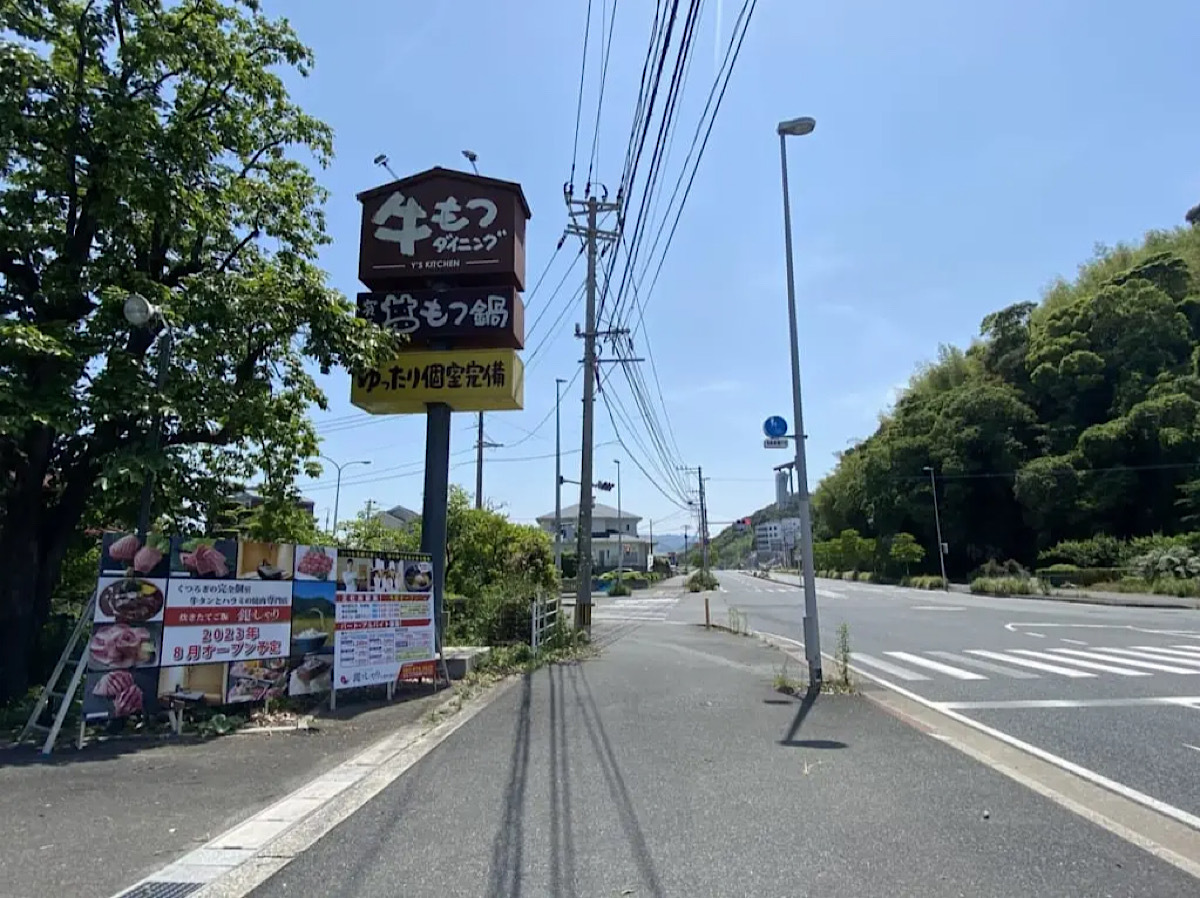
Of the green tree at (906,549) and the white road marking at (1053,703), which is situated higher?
the green tree at (906,549)

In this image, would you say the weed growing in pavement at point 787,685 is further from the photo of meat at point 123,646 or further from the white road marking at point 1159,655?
the photo of meat at point 123,646

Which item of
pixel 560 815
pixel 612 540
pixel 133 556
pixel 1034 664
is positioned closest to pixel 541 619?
pixel 133 556

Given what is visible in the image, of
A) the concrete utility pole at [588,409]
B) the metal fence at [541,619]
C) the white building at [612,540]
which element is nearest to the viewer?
the metal fence at [541,619]

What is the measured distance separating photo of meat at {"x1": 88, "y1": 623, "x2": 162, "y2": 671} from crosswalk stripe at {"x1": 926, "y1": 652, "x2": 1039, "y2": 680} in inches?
471

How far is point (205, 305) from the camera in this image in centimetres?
914

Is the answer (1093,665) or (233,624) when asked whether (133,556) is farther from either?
(1093,665)

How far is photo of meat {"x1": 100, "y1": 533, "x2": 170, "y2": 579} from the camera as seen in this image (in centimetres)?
786

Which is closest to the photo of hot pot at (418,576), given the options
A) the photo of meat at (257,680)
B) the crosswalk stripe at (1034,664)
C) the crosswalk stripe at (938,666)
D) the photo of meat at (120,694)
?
the photo of meat at (257,680)

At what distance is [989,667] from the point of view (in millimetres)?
13188

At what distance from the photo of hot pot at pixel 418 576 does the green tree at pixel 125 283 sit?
2.67 metres

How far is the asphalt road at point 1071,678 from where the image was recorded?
7.18m

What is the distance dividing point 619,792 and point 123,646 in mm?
5460

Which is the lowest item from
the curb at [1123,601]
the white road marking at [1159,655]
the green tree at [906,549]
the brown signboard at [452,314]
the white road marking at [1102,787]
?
the white road marking at [1102,787]

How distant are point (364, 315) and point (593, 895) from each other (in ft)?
36.4
